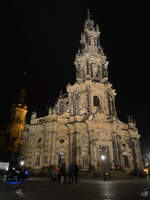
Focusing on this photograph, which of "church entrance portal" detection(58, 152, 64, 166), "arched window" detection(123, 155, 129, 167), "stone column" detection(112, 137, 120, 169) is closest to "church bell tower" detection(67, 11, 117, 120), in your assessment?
"stone column" detection(112, 137, 120, 169)

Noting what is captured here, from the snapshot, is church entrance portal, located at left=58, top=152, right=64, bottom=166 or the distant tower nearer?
church entrance portal, located at left=58, top=152, right=64, bottom=166

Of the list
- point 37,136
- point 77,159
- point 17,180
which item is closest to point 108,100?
point 77,159

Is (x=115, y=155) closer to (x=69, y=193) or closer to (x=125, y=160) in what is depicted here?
(x=125, y=160)

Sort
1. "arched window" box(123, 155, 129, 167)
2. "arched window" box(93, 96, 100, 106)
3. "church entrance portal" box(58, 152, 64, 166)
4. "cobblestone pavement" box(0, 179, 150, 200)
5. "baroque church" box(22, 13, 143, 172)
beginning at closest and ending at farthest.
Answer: "cobblestone pavement" box(0, 179, 150, 200), "baroque church" box(22, 13, 143, 172), "church entrance portal" box(58, 152, 64, 166), "arched window" box(123, 155, 129, 167), "arched window" box(93, 96, 100, 106)

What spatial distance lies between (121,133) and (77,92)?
40.3 feet

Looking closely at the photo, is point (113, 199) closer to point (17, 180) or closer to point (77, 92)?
point (17, 180)

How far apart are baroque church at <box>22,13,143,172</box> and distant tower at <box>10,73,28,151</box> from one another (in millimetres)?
15593

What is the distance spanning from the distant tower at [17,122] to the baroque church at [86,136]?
51.2 feet

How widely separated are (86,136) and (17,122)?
2640cm

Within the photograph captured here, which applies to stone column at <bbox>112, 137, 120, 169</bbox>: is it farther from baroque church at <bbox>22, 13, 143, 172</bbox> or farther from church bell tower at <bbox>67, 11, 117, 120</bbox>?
church bell tower at <bbox>67, 11, 117, 120</bbox>

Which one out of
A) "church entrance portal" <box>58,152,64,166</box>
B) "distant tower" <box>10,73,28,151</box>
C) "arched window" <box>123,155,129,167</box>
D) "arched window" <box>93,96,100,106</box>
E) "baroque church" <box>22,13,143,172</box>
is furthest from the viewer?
"distant tower" <box>10,73,28,151</box>

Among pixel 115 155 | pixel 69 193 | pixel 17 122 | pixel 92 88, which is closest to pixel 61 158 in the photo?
pixel 115 155

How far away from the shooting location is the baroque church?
27672 millimetres

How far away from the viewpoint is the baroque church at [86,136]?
2767cm
